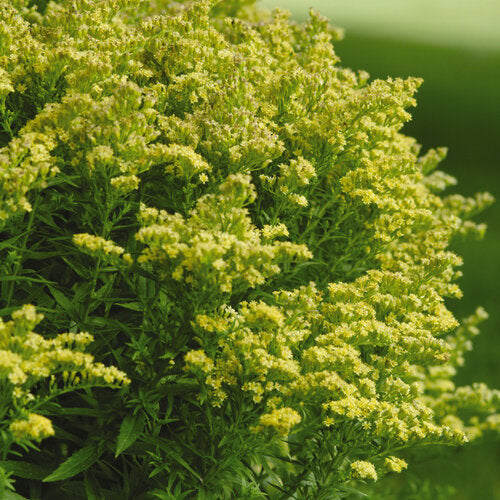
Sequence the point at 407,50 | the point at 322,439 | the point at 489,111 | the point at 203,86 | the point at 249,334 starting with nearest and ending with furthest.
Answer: the point at 249,334
the point at 322,439
the point at 203,86
the point at 489,111
the point at 407,50

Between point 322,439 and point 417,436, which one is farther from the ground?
point 417,436

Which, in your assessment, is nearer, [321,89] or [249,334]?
[249,334]

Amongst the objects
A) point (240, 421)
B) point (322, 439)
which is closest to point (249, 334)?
point (240, 421)

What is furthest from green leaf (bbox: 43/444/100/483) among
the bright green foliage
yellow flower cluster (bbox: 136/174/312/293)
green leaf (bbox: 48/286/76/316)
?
yellow flower cluster (bbox: 136/174/312/293)

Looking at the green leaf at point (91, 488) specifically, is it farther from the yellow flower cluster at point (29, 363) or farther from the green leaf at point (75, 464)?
the yellow flower cluster at point (29, 363)

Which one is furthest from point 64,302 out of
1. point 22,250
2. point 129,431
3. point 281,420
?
point 281,420

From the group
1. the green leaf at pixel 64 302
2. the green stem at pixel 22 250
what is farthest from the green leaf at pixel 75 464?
the green stem at pixel 22 250

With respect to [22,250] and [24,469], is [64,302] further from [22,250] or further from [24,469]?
[24,469]

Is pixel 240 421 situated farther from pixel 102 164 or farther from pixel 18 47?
pixel 18 47
